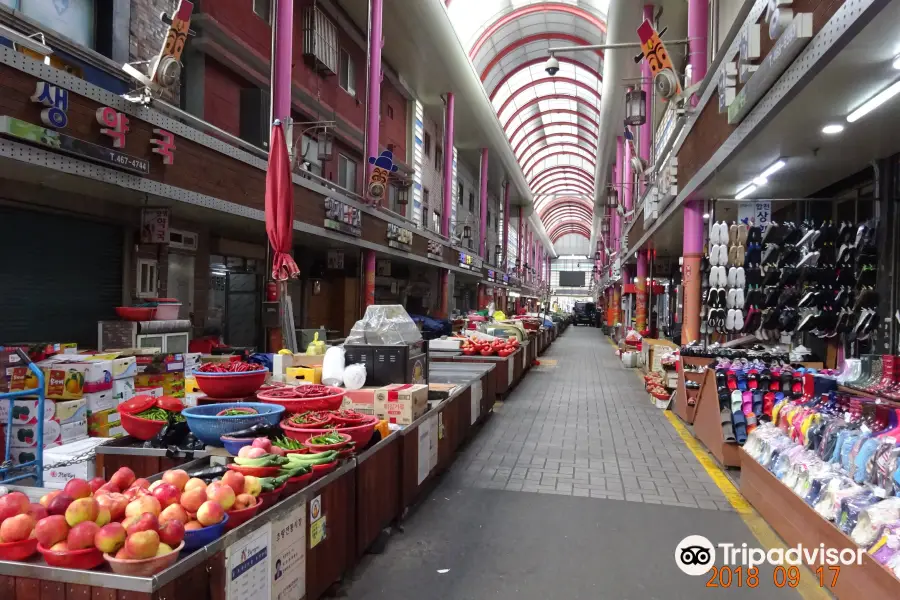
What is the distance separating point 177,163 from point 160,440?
4.49 meters

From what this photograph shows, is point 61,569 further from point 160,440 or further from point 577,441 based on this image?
point 577,441

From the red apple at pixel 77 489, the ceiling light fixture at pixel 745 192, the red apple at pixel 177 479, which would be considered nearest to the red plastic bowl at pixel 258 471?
the red apple at pixel 177 479

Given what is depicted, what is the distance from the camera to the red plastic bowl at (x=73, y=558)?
183 centimetres

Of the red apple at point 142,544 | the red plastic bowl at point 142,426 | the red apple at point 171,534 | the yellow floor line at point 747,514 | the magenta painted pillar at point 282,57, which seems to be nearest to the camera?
the red apple at point 142,544

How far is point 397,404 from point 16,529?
2507 millimetres

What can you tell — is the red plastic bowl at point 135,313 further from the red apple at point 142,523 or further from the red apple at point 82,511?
the red apple at point 142,523

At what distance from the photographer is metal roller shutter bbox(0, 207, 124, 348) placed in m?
6.57

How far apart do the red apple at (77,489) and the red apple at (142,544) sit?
0.55 m

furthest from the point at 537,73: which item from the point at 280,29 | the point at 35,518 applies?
the point at 35,518

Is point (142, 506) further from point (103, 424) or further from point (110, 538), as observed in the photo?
point (103, 424)

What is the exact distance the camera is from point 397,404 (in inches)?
164

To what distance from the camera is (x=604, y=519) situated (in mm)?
4211

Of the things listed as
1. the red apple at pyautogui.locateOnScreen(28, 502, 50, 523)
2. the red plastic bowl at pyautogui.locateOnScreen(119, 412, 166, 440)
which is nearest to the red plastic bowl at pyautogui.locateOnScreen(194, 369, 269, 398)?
the red plastic bowl at pyautogui.locateOnScreen(119, 412, 166, 440)

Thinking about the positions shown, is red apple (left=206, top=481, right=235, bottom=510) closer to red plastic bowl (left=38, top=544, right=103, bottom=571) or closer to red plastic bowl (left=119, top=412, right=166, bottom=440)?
red plastic bowl (left=38, top=544, right=103, bottom=571)
